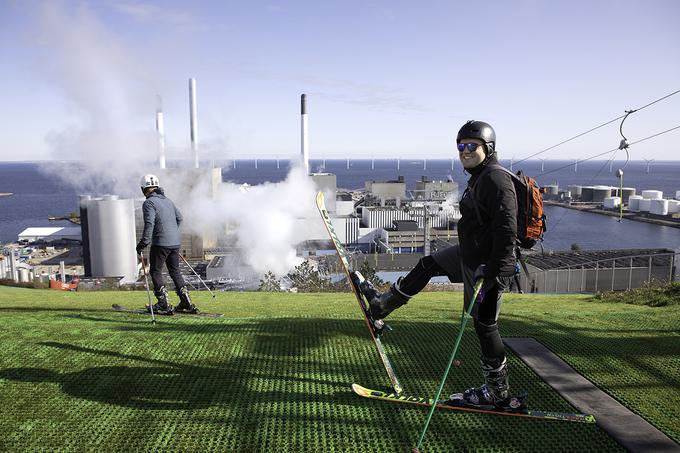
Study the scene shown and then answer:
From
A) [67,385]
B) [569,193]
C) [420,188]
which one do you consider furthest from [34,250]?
[569,193]

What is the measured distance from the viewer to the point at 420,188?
101 m

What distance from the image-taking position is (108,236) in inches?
2015

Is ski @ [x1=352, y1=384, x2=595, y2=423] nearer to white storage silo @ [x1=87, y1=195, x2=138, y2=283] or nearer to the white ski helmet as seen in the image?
the white ski helmet

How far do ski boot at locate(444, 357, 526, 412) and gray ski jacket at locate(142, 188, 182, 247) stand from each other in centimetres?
441

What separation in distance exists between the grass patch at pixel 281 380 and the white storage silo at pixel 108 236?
4895 cm

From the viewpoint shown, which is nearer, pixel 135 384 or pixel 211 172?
pixel 135 384

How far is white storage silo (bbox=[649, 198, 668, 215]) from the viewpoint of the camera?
9456cm

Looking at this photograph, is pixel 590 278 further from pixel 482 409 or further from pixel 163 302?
pixel 482 409

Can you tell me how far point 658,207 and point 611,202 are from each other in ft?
51.2

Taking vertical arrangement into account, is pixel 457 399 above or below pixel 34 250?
above

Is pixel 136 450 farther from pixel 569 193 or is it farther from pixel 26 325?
pixel 569 193

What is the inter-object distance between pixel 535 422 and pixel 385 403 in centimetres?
116

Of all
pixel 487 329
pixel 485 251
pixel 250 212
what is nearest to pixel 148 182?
pixel 485 251

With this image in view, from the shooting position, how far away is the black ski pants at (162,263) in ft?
21.7
